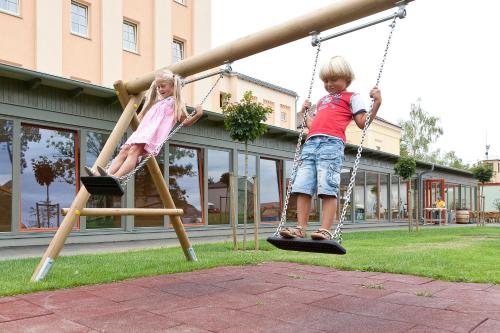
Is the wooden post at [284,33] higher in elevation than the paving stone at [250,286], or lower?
higher

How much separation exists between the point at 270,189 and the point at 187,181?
351cm

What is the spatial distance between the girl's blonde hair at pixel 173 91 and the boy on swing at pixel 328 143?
1.50 meters

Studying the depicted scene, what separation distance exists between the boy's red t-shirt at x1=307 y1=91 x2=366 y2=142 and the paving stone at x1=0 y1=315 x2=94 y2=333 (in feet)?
7.64

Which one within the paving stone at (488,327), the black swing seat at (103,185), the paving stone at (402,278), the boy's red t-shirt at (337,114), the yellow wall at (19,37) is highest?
the yellow wall at (19,37)

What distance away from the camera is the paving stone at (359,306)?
13.0 ft

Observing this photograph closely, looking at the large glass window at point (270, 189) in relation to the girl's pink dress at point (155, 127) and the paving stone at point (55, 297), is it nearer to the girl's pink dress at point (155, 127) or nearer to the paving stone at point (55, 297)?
the girl's pink dress at point (155, 127)

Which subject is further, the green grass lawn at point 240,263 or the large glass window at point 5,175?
the large glass window at point 5,175

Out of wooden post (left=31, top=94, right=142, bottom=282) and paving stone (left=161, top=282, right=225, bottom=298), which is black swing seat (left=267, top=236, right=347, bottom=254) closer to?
paving stone (left=161, top=282, right=225, bottom=298)

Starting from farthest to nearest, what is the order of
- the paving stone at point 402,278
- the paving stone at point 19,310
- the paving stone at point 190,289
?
the paving stone at point 402,278
the paving stone at point 190,289
the paving stone at point 19,310

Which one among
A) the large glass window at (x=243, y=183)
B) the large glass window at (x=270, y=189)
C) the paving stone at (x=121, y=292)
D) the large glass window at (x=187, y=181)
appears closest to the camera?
the paving stone at (x=121, y=292)

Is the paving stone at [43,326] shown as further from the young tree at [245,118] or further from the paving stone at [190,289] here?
the young tree at [245,118]

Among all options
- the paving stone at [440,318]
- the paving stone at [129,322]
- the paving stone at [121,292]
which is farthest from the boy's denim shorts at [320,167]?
the paving stone at [121,292]

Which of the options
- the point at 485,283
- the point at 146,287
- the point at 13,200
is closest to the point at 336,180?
the point at 146,287

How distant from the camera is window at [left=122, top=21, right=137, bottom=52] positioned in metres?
17.7
